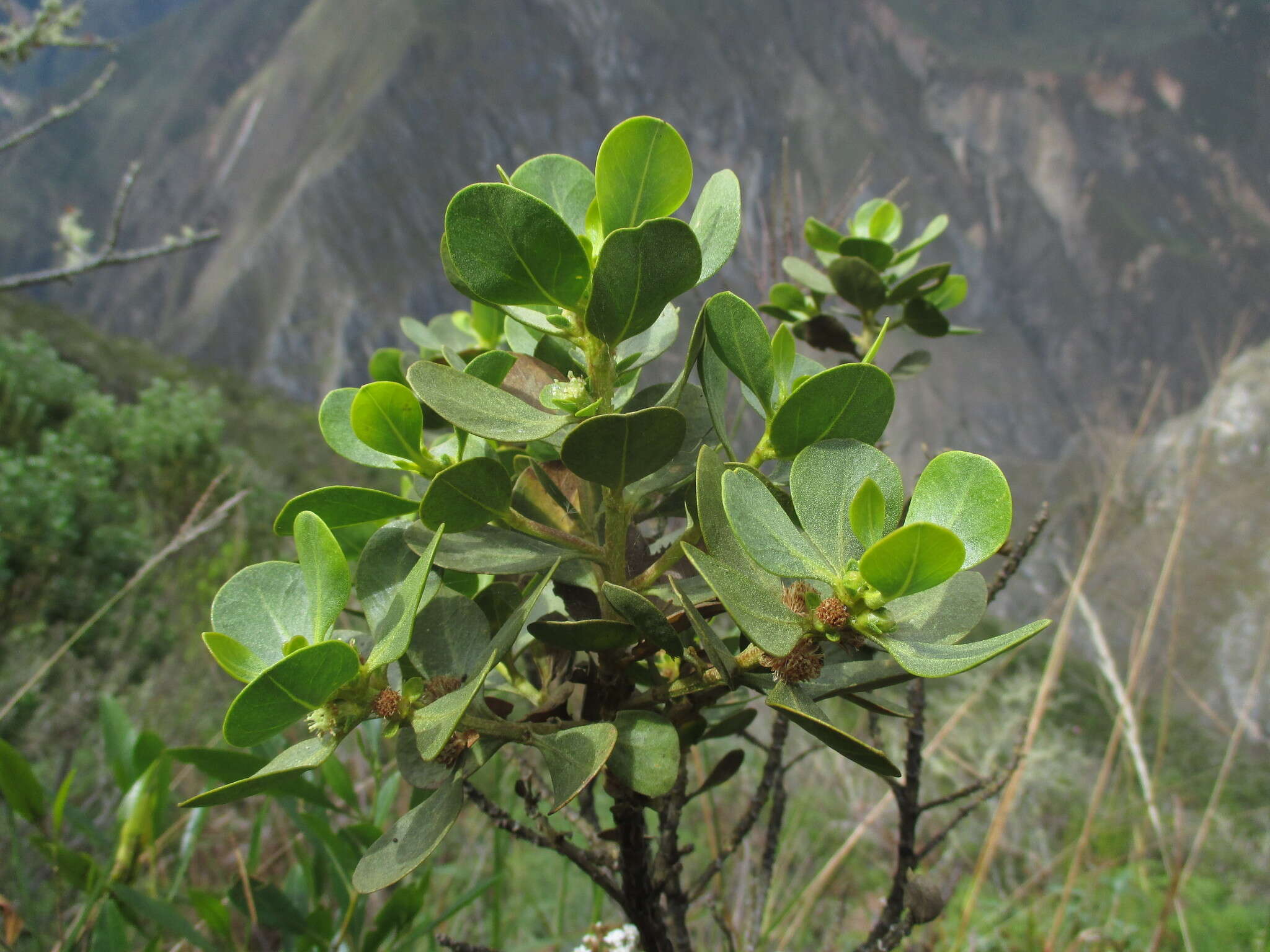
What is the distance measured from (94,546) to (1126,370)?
168 ft

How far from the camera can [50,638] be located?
A: 3494mm

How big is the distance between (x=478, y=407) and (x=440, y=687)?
0.17m

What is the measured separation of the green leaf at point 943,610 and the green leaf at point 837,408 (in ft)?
0.30

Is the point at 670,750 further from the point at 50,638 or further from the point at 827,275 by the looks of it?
the point at 50,638

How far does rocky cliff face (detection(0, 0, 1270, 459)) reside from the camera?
116 ft

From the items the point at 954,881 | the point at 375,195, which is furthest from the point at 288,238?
the point at 954,881

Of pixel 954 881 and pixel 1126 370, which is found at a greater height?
pixel 954 881

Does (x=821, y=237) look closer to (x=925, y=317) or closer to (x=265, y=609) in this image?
(x=925, y=317)

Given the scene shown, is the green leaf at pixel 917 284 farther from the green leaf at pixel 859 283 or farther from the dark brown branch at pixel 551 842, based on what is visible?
the dark brown branch at pixel 551 842

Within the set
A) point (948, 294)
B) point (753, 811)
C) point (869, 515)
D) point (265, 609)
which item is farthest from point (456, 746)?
point (948, 294)

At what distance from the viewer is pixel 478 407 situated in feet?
1.27

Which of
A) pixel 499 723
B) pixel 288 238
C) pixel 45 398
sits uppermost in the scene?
pixel 288 238

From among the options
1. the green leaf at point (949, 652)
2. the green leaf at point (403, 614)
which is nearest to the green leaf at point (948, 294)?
the green leaf at point (949, 652)

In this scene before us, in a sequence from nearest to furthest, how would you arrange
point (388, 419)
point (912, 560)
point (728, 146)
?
point (912, 560) → point (388, 419) → point (728, 146)
